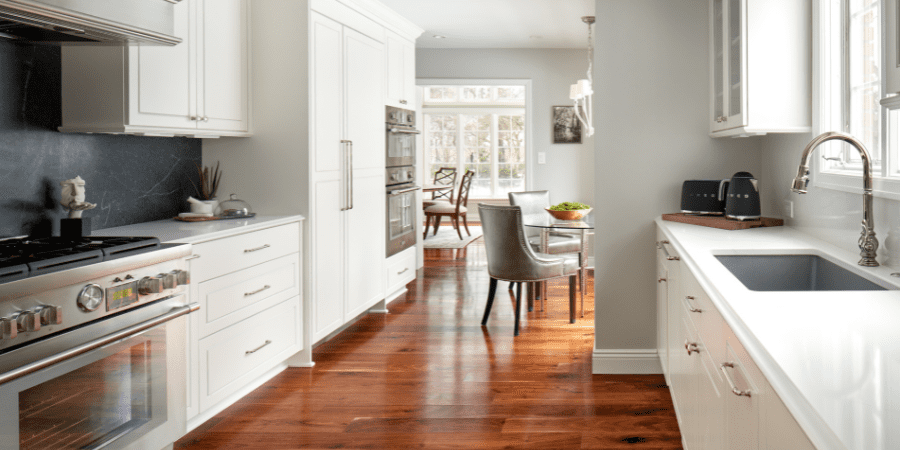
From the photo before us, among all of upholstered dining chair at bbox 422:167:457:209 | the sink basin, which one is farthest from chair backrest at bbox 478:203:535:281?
upholstered dining chair at bbox 422:167:457:209

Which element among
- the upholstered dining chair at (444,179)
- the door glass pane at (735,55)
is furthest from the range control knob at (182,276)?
the upholstered dining chair at (444,179)

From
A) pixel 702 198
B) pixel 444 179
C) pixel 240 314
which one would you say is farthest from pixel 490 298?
pixel 444 179

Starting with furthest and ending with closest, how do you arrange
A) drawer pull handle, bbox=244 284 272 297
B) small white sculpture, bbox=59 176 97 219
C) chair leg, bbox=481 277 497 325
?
chair leg, bbox=481 277 497 325 → drawer pull handle, bbox=244 284 272 297 → small white sculpture, bbox=59 176 97 219

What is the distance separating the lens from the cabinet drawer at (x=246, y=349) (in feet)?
9.87

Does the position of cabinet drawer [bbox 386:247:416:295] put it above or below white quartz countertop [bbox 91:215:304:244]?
below

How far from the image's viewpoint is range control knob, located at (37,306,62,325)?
201cm

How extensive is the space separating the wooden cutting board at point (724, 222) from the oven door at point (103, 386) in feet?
7.30

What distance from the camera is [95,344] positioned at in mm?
2199

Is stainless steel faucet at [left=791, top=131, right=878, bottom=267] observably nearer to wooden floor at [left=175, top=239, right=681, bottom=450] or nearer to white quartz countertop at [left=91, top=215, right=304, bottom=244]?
wooden floor at [left=175, top=239, right=681, bottom=450]

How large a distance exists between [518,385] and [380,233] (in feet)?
6.37

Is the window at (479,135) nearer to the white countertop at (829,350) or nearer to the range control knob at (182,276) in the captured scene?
the range control knob at (182,276)

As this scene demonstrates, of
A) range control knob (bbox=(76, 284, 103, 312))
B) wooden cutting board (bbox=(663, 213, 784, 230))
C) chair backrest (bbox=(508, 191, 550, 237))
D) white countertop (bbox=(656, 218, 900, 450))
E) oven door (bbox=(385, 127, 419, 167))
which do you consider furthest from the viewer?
chair backrest (bbox=(508, 191, 550, 237))

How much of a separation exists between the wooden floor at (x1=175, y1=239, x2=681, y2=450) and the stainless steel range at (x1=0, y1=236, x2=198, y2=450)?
431 millimetres

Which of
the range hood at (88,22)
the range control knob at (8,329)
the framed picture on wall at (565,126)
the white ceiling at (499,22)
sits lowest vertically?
the range control knob at (8,329)
